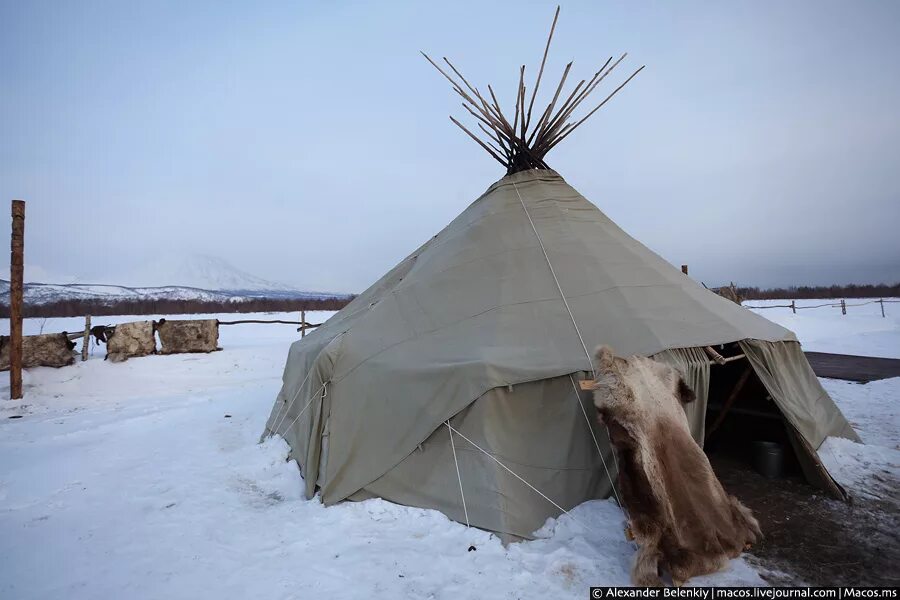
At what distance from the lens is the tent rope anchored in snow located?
3.46 meters

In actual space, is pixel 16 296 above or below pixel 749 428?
above

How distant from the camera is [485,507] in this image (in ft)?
10.7

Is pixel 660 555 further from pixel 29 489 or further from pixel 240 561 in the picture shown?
pixel 29 489

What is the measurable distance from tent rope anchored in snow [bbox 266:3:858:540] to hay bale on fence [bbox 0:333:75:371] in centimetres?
735

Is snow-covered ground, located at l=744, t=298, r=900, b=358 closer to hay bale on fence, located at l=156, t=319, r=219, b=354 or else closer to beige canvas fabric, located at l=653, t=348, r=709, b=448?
beige canvas fabric, located at l=653, t=348, r=709, b=448

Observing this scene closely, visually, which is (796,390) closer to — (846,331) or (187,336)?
(187,336)

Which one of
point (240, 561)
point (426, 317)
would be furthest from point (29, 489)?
point (426, 317)

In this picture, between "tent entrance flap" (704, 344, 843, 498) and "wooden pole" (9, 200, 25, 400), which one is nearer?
"tent entrance flap" (704, 344, 843, 498)

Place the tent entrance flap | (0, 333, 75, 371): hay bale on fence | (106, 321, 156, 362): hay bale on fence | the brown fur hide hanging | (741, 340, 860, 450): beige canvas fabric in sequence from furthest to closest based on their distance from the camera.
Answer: (106, 321, 156, 362): hay bale on fence, (0, 333, 75, 371): hay bale on fence, (741, 340, 860, 450): beige canvas fabric, the tent entrance flap, the brown fur hide hanging

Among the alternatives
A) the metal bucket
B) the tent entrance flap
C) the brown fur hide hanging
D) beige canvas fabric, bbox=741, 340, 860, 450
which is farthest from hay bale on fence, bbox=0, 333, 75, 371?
the metal bucket

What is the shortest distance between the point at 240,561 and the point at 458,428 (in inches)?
72.5

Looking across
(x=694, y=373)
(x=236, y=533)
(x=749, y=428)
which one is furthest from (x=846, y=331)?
(x=236, y=533)

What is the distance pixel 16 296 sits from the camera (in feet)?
26.7

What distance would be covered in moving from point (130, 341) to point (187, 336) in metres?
1.50
